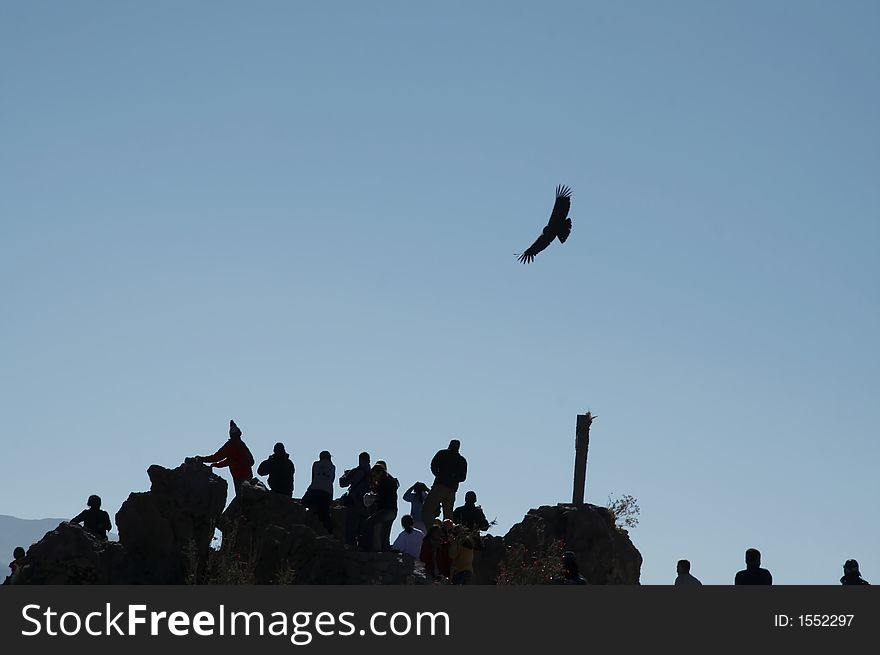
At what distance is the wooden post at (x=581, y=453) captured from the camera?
2748cm

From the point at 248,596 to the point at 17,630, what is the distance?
228 cm

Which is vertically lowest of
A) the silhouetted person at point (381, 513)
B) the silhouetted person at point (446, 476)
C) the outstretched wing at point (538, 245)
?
the silhouetted person at point (381, 513)

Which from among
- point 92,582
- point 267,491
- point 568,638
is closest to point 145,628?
point 568,638

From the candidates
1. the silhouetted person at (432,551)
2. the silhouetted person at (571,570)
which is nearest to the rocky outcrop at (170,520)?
the silhouetted person at (432,551)

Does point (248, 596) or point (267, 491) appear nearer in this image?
point (248, 596)

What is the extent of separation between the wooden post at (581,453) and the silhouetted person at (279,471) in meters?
6.37

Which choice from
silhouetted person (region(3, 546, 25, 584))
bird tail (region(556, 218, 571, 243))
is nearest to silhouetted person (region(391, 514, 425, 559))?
silhouetted person (region(3, 546, 25, 584))

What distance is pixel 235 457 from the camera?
914 inches

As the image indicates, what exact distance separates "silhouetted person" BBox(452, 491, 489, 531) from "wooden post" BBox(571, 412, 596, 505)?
369cm

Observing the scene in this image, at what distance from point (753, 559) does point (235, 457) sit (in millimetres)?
9534

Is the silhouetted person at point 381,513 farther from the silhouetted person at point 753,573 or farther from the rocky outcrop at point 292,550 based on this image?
the silhouetted person at point 753,573

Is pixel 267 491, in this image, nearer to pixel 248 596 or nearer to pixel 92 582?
pixel 92 582

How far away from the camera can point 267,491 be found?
23.0 m

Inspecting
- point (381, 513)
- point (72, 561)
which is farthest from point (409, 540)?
point (72, 561)
